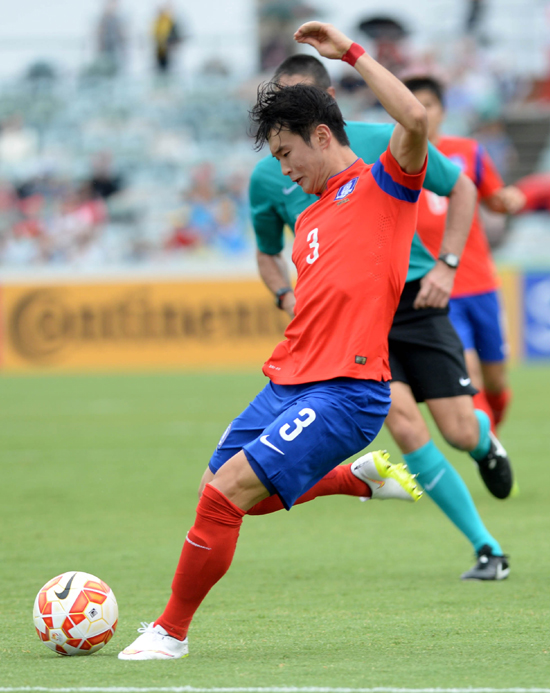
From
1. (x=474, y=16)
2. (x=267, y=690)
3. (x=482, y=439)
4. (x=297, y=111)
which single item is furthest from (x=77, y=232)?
(x=267, y=690)

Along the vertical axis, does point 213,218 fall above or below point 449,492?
below

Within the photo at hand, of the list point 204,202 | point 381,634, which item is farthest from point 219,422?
point 204,202

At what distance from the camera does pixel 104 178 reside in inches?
818

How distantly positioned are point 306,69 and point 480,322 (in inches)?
102

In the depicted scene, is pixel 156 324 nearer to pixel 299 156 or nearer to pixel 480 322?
pixel 480 322

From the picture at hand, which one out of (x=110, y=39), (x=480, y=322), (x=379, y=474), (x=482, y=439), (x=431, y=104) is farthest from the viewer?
(x=110, y=39)

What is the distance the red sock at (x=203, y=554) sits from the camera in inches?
142

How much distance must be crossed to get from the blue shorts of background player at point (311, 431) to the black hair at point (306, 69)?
1.73m

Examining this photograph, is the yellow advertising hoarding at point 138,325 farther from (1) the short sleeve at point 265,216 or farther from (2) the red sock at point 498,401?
(1) the short sleeve at point 265,216

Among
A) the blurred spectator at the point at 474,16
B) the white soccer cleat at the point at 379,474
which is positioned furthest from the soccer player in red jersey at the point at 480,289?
the blurred spectator at the point at 474,16

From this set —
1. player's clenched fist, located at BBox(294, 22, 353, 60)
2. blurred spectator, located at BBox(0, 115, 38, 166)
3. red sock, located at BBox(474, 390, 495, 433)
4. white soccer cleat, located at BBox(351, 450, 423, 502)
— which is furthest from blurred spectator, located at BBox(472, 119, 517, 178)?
player's clenched fist, located at BBox(294, 22, 353, 60)

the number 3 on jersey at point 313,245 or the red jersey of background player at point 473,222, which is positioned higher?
the number 3 on jersey at point 313,245

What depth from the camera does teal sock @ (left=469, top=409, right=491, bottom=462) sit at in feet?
17.9

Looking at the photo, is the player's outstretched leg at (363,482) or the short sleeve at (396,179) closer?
the short sleeve at (396,179)
